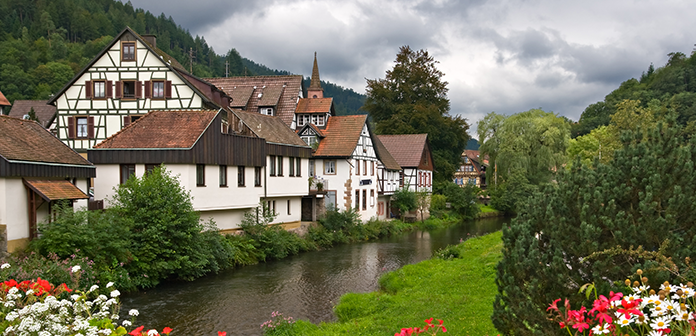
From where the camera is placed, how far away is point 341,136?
36156 millimetres

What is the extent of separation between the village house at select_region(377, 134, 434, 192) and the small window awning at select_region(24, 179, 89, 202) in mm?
30604

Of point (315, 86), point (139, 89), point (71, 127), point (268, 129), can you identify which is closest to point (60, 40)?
point (315, 86)

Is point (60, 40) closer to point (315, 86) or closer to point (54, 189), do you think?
point (315, 86)

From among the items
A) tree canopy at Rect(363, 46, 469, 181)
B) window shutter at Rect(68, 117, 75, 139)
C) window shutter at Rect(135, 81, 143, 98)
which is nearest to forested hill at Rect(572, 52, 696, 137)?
tree canopy at Rect(363, 46, 469, 181)

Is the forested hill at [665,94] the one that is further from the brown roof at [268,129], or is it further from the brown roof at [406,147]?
the brown roof at [268,129]

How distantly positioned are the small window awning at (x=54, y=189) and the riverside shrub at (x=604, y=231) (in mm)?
14594

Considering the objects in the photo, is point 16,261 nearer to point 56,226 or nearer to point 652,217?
point 56,226

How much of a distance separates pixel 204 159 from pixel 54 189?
6.24 metres

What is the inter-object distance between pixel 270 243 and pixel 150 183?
279 inches

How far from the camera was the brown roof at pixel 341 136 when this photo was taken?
115 feet

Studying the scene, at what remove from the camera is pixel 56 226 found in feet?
53.2

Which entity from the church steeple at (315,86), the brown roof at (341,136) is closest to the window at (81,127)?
the brown roof at (341,136)

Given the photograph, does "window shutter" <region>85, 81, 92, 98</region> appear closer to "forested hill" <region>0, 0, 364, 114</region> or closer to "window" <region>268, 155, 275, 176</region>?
"window" <region>268, 155, 275, 176</region>

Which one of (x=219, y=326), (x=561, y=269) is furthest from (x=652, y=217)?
(x=219, y=326)
